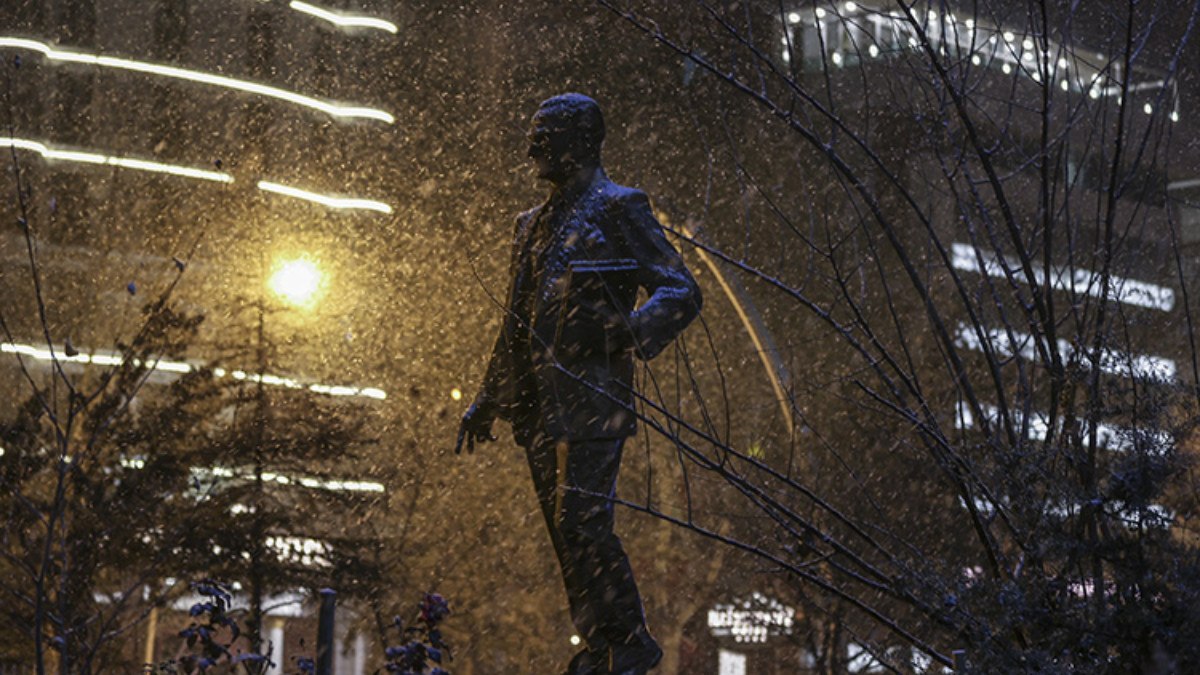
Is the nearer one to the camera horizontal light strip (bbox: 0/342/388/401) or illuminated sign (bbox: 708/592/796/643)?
horizontal light strip (bbox: 0/342/388/401)

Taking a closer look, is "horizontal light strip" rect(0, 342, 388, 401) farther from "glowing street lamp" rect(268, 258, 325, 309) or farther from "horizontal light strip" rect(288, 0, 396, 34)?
"horizontal light strip" rect(288, 0, 396, 34)

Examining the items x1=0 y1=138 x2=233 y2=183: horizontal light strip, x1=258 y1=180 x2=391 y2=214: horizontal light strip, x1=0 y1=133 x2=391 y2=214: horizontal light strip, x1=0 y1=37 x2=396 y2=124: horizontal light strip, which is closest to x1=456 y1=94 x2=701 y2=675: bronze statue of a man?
x1=0 y1=133 x2=391 y2=214: horizontal light strip

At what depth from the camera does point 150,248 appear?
47.3ft

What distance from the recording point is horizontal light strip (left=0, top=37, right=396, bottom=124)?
45.9 feet

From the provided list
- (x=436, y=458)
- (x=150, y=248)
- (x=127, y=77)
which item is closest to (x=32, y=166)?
(x=150, y=248)

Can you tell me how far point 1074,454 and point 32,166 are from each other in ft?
39.7

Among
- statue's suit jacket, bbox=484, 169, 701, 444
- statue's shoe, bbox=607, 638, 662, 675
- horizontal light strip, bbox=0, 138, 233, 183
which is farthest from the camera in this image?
horizontal light strip, bbox=0, 138, 233, 183

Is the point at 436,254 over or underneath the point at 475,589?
over

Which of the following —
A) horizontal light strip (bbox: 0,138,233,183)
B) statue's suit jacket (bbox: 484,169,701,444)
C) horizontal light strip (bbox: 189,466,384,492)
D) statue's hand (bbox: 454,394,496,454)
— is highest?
horizontal light strip (bbox: 0,138,233,183)

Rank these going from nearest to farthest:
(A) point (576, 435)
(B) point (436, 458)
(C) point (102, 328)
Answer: (A) point (576, 435) < (C) point (102, 328) < (B) point (436, 458)

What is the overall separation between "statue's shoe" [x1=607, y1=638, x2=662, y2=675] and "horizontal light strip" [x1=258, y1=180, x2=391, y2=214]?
13.2 meters

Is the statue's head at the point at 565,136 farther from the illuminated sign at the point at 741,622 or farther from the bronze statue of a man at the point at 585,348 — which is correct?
the illuminated sign at the point at 741,622

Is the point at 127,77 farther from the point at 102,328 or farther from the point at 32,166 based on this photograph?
the point at 102,328

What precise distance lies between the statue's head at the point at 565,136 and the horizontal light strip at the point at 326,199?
12813 millimetres
